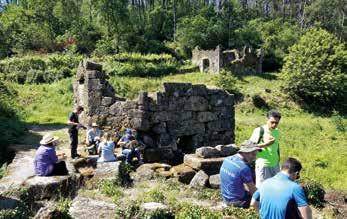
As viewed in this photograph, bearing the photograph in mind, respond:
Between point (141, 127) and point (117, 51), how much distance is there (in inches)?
1390

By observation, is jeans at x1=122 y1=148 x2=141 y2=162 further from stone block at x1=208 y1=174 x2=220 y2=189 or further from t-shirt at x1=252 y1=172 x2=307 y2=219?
t-shirt at x1=252 y1=172 x2=307 y2=219

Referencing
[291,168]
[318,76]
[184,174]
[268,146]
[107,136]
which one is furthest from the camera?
[318,76]

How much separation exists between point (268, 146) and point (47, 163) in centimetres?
456

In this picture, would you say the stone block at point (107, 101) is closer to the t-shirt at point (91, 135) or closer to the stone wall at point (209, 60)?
the t-shirt at point (91, 135)

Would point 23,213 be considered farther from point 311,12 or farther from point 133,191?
point 311,12

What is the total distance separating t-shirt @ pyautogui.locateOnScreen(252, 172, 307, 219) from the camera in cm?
577

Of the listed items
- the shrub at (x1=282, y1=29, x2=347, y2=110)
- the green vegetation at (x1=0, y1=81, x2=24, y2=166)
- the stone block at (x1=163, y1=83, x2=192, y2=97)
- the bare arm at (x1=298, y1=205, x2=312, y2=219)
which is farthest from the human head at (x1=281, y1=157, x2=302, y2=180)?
the shrub at (x1=282, y1=29, x2=347, y2=110)

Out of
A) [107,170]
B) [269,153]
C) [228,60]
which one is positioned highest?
[228,60]

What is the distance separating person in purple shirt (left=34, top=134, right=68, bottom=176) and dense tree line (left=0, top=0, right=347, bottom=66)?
3178 centimetres

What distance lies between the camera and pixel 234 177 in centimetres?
823

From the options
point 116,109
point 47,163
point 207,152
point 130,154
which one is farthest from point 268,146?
point 116,109

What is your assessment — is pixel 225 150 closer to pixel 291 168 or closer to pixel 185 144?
pixel 185 144

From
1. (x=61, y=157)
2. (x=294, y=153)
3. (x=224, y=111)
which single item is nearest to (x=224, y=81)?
(x=294, y=153)

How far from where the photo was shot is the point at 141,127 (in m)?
14.9
